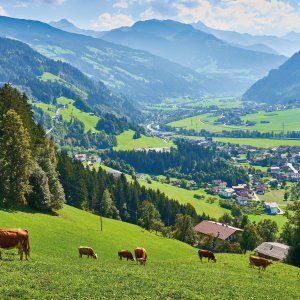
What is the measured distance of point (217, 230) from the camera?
136750mm

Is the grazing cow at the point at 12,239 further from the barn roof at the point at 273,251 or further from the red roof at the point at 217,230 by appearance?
the red roof at the point at 217,230

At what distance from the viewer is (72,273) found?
104 ft

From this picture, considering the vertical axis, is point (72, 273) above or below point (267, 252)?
above

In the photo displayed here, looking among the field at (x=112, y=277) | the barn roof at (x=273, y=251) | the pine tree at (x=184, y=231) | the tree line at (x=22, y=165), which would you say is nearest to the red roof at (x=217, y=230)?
the pine tree at (x=184, y=231)

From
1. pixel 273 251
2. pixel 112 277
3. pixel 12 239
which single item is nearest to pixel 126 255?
pixel 112 277

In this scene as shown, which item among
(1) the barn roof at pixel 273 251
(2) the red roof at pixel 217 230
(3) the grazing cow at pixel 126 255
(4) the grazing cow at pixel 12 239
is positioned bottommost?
(2) the red roof at pixel 217 230

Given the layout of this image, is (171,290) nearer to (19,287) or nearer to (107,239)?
(19,287)

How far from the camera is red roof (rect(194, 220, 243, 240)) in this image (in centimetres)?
13156

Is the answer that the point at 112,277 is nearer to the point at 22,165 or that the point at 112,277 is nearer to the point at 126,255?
the point at 126,255

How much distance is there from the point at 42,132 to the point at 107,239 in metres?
34.1

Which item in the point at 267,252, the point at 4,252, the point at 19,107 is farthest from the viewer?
the point at 267,252

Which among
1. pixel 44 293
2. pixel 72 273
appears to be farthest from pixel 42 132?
pixel 44 293

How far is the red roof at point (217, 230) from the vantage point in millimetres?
131562

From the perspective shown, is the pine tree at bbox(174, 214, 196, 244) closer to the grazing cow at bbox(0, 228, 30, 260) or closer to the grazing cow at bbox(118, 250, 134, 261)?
the grazing cow at bbox(118, 250, 134, 261)
